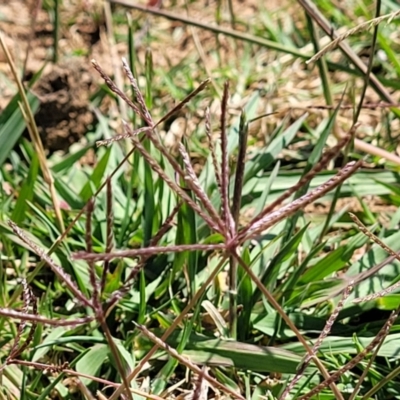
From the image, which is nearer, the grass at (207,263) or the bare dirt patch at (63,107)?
the grass at (207,263)

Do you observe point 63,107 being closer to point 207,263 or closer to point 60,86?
point 60,86

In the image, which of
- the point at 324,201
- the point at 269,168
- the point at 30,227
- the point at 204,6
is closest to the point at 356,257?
the point at 324,201

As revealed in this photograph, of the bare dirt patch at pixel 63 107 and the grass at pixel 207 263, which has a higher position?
the bare dirt patch at pixel 63 107

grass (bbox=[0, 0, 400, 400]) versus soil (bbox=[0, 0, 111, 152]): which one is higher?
soil (bbox=[0, 0, 111, 152])

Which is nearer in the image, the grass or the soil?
the grass

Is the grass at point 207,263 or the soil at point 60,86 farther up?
the soil at point 60,86

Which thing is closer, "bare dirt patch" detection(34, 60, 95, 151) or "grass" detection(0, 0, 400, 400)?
"grass" detection(0, 0, 400, 400)

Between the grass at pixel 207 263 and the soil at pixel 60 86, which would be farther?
the soil at pixel 60 86

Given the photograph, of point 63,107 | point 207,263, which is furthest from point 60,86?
point 207,263

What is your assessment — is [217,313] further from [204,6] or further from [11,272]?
[204,6]

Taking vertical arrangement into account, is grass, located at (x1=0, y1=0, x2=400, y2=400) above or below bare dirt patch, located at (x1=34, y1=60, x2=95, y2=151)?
below

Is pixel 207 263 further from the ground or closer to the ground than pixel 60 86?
closer to the ground
